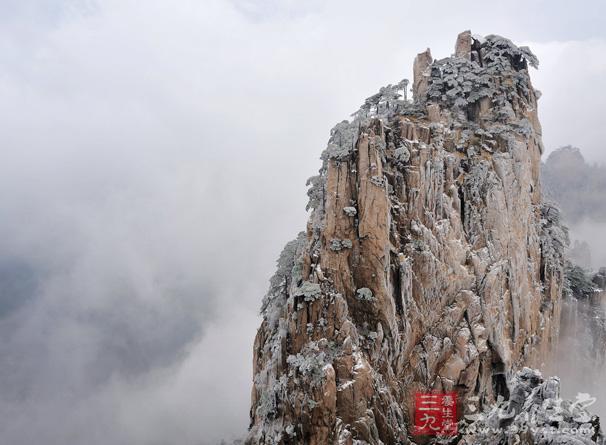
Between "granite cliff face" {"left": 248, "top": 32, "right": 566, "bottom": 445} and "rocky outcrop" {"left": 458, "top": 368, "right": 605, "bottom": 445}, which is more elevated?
"granite cliff face" {"left": 248, "top": 32, "right": 566, "bottom": 445}

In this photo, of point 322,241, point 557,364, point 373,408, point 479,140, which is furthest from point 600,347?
point 322,241

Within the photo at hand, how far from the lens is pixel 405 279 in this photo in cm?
3269

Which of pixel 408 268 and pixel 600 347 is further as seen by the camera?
pixel 600 347

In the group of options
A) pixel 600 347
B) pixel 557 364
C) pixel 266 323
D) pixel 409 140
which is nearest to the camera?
pixel 409 140

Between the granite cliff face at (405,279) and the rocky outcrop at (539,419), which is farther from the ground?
the granite cliff face at (405,279)

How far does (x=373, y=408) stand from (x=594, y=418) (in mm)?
12163

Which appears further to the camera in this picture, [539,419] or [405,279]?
[405,279]

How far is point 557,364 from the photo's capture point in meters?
41.2

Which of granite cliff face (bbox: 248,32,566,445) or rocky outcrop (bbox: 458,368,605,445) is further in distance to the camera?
granite cliff face (bbox: 248,32,566,445)

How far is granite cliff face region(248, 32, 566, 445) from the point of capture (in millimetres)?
30516

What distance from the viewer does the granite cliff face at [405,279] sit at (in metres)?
30.5

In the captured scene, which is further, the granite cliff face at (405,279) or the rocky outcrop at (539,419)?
the granite cliff face at (405,279)

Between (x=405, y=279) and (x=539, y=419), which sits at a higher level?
(x=405, y=279)

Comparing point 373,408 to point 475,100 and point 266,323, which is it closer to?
point 266,323
